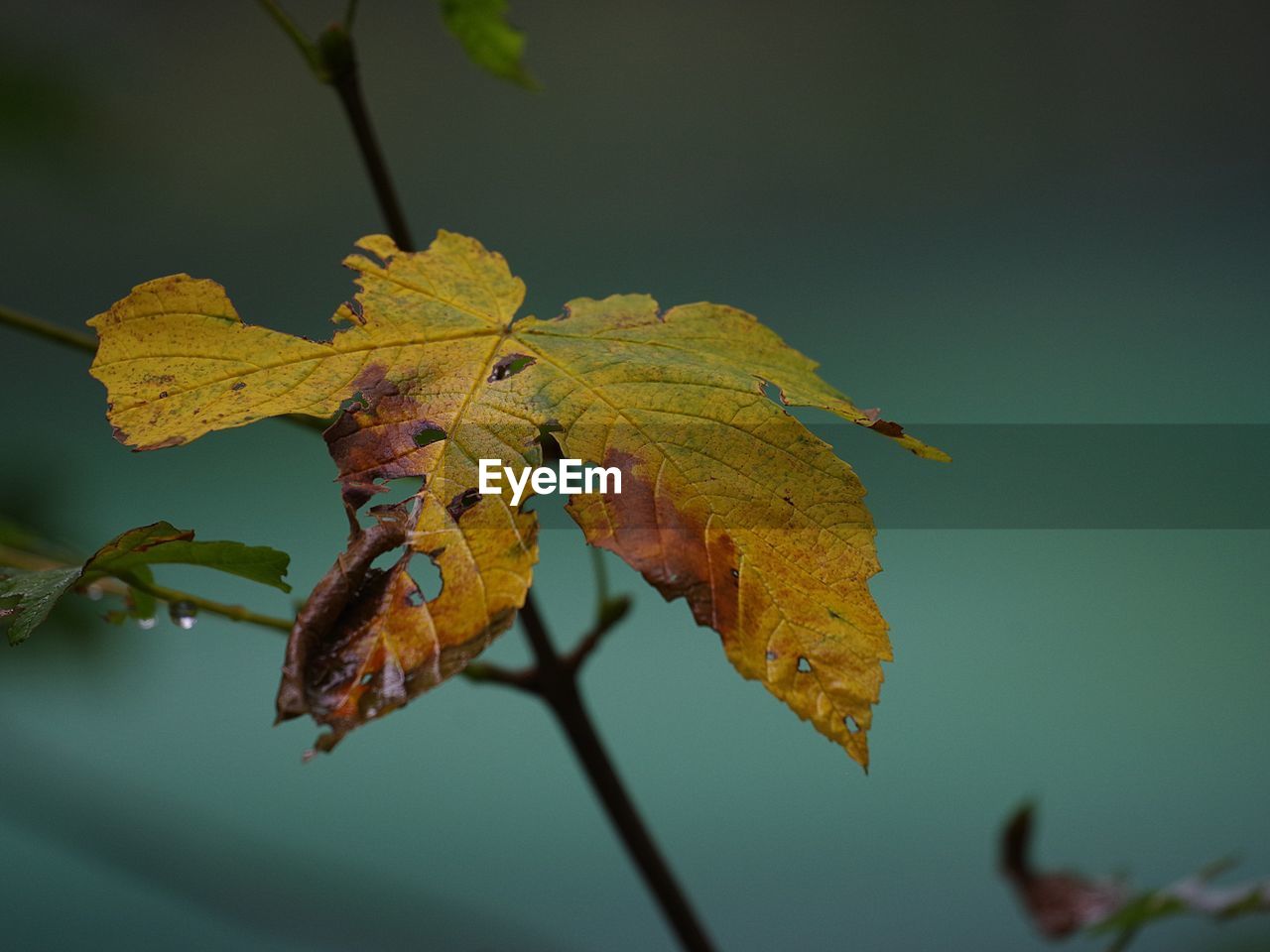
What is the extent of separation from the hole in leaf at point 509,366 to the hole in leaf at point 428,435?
4 cm

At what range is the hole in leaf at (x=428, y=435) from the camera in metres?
0.34

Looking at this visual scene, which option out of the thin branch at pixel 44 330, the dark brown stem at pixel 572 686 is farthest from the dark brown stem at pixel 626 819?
the thin branch at pixel 44 330

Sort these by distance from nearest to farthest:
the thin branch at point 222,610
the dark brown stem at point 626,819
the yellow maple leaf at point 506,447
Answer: the yellow maple leaf at point 506,447 → the thin branch at point 222,610 → the dark brown stem at point 626,819

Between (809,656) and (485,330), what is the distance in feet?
0.65

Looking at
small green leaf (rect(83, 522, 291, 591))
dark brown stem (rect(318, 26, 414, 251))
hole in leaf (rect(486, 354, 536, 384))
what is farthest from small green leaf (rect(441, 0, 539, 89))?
small green leaf (rect(83, 522, 291, 591))

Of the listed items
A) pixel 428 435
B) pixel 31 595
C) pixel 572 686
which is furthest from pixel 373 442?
pixel 572 686

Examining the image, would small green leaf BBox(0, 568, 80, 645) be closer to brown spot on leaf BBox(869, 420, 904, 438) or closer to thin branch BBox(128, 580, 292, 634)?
thin branch BBox(128, 580, 292, 634)

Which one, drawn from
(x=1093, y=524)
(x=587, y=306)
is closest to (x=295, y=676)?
(x=587, y=306)

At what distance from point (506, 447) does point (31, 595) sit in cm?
17

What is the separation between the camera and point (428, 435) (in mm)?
343

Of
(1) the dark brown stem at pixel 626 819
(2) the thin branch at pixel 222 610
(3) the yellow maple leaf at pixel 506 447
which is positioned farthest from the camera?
(1) the dark brown stem at pixel 626 819

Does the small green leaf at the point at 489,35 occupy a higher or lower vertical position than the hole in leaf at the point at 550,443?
higher

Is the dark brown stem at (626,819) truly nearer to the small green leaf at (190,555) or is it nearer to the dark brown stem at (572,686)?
the dark brown stem at (572,686)

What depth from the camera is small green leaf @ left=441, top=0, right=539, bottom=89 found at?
0.48 metres
